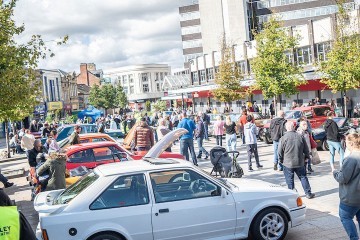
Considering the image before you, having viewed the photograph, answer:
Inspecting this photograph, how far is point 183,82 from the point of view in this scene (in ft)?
233

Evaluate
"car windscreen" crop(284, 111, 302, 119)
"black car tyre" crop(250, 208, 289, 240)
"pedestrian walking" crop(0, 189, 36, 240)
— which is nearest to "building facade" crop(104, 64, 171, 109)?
"car windscreen" crop(284, 111, 302, 119)

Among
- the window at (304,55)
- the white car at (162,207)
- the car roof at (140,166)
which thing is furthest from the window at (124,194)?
the window at (304,55)

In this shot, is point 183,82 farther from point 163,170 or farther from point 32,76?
point 163,170

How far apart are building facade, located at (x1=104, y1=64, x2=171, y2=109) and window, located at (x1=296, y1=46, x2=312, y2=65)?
89585 millimetres

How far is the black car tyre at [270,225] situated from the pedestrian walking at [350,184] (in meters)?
1.16

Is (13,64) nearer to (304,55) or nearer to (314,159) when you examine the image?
(314,159)

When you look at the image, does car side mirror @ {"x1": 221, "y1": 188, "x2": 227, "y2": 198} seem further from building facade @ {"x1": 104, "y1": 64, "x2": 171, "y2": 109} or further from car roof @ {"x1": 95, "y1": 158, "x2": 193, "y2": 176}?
building facade @ {"x1": 104, "y1": 64, "x2": 171, "y2": 109}

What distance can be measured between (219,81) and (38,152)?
1216 inches

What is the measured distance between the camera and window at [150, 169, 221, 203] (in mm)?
6199

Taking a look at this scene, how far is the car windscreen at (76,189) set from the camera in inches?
241

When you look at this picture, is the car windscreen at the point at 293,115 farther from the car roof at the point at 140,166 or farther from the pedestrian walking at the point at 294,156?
the car roof at the point at 140,166

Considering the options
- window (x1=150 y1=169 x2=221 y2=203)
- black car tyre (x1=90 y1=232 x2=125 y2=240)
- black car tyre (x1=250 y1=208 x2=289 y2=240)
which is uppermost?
window (x1=150 y1=169 x2=221 y2=203)

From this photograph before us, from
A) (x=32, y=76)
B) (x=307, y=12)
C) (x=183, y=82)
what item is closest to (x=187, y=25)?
(x=183, y=82)

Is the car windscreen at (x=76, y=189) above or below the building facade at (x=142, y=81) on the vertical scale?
below
